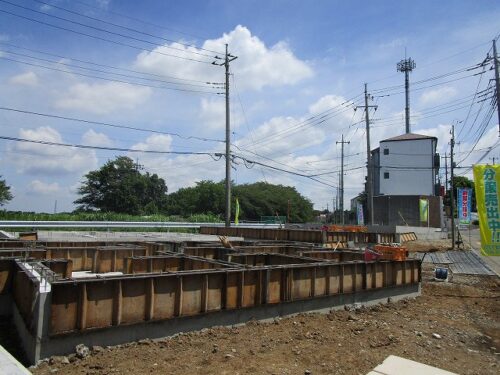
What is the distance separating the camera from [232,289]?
1003 centimetres

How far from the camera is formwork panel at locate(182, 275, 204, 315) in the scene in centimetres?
921

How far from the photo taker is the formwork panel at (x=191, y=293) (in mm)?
9211

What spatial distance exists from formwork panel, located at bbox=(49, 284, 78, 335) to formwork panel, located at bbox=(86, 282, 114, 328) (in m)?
0.25

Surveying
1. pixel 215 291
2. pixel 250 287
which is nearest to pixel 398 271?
pixel 250 287

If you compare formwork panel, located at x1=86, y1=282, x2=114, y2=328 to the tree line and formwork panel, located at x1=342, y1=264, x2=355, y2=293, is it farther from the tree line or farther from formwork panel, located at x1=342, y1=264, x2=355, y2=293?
the tree line

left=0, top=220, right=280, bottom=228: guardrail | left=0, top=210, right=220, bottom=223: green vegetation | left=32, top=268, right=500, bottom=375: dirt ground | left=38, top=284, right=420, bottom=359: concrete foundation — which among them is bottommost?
left=32, top=268, right=500, bottom=375: dirt ground

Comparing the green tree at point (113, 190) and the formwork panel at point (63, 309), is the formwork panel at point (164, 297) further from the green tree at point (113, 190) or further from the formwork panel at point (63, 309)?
the green tree at point (113, 190)

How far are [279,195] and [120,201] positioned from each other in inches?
1321

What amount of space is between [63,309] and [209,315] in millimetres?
3160

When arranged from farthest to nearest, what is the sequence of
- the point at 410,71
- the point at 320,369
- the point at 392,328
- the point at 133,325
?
the point at 410,71 → the point at 392,328 → the point at 133,325 → the point at 320,369

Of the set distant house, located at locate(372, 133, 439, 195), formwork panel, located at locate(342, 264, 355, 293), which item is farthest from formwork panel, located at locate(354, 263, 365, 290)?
distant house, located at locate(372, 133, 439, 195)

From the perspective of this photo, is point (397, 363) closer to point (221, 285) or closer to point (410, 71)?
point (221, 285)

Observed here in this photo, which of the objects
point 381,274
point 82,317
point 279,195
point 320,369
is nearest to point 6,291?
point 82,317

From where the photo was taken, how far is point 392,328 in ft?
34.1
